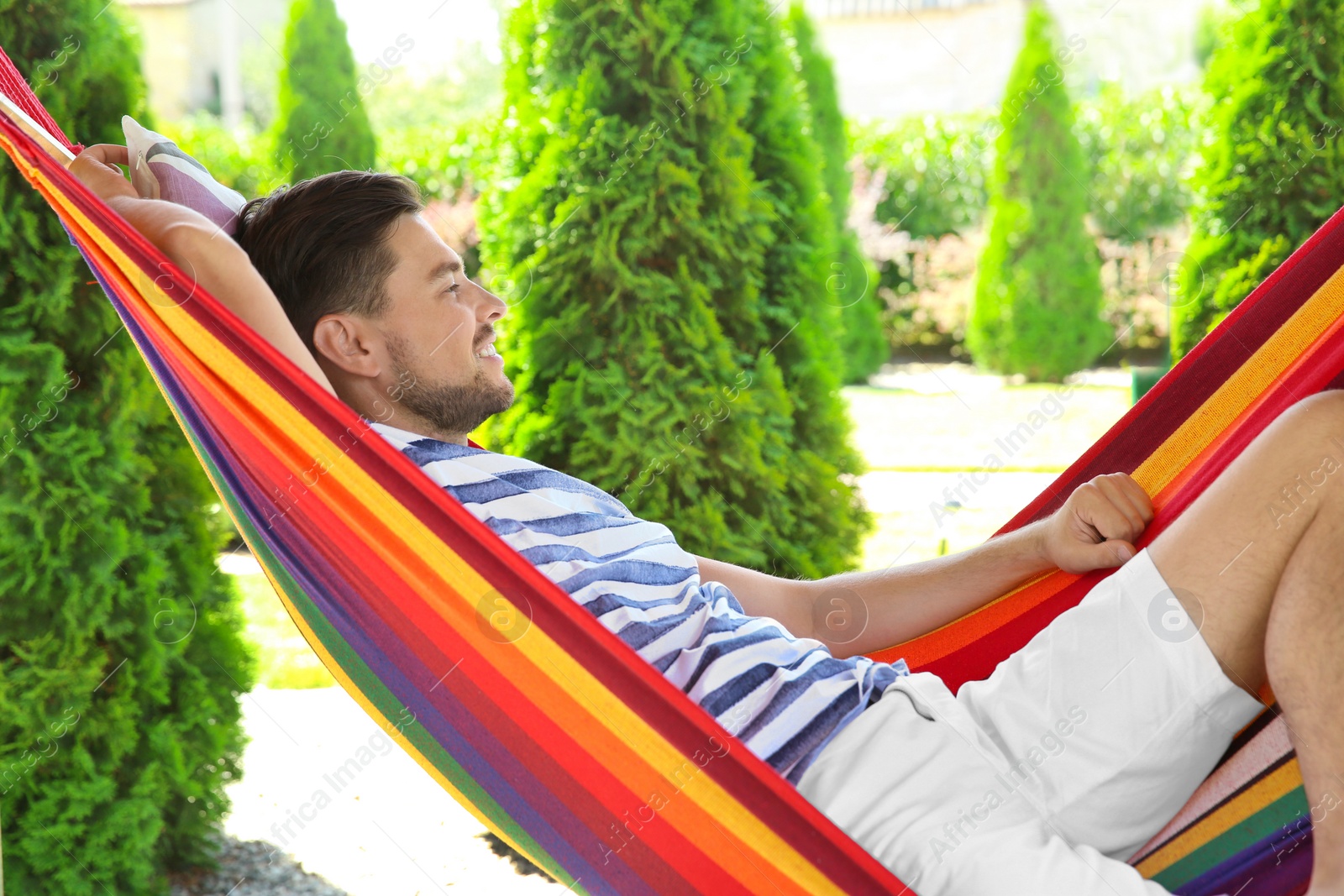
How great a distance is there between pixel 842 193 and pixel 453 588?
24.8 feet

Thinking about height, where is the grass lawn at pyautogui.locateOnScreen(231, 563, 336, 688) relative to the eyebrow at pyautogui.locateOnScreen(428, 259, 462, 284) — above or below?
below

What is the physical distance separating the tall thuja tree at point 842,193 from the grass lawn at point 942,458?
0.28m

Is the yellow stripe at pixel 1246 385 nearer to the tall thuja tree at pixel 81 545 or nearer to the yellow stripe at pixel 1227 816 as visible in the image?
the yellow stripe at pixel 1227 816

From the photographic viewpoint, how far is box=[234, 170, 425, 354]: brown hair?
1577 millimetres

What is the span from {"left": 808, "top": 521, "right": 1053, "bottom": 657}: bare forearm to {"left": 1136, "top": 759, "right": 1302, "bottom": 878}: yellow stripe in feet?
1.40

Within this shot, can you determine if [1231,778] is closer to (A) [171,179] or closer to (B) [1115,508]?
(B) [1115,508]

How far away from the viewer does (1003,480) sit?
226 inches

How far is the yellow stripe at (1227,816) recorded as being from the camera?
3.83 ft

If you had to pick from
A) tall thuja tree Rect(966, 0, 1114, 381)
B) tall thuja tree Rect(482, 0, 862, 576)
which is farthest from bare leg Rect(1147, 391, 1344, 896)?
tall thuja tree Rect(966, 0, 1114, 381)

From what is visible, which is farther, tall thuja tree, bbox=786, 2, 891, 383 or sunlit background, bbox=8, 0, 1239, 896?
tall thuja tree, bbox=786, 2, 891, 383

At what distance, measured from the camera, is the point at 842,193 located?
27.7ft

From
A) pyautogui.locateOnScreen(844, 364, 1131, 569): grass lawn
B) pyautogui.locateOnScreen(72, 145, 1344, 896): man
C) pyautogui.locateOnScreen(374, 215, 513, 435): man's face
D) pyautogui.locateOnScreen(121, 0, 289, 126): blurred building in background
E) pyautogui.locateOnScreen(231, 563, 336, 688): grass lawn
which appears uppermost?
pyautogui.locateOnScreen(121, 0, 289, 126): blurred building in background

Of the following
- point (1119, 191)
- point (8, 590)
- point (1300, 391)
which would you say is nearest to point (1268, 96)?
point (1300, 391)

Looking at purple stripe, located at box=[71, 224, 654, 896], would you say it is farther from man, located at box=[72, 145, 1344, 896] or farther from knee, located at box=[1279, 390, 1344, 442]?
knee, located at box=[1279, 390, 1344, 442]
